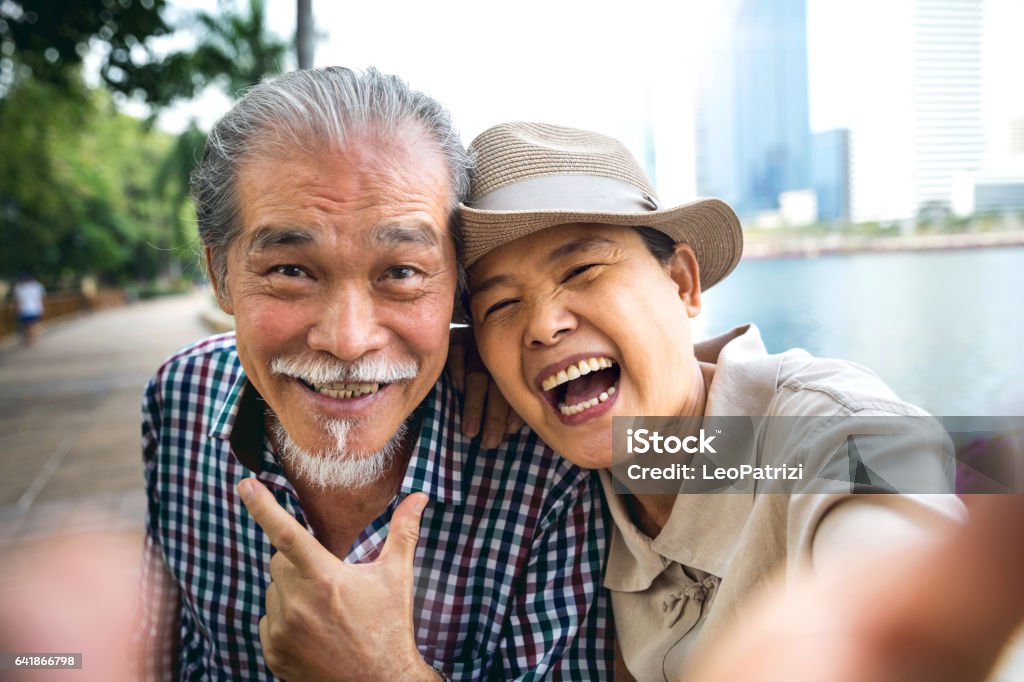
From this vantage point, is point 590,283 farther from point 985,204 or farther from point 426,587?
point 985,204

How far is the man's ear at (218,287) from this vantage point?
1696mm

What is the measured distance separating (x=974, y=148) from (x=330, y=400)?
419 centimetres

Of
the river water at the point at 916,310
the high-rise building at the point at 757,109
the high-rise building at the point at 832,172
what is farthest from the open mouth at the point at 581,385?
the high-rise building at the point at 832,172

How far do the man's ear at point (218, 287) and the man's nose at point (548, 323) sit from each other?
719mm

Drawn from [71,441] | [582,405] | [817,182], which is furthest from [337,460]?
[71,441]

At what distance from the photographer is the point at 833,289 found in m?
4.96

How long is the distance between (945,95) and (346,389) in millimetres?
4321

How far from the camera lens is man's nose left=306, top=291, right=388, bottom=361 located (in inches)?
56.7

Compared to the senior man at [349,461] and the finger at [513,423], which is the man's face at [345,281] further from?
the finger at [513,423]

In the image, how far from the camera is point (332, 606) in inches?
50.3

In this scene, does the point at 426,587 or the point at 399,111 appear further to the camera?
the point at 426,587

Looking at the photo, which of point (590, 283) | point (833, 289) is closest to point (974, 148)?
point (833, 289)

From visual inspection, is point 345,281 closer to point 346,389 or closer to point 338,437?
point 346,389

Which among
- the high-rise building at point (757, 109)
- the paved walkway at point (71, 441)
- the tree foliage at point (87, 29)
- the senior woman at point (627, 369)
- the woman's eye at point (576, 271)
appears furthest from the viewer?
the tree foliage at point (87, 29)
